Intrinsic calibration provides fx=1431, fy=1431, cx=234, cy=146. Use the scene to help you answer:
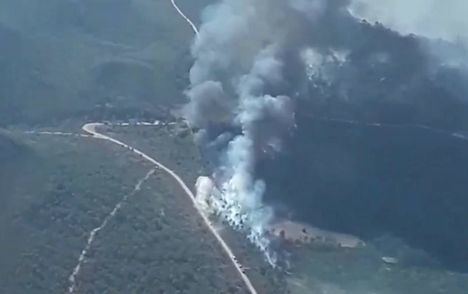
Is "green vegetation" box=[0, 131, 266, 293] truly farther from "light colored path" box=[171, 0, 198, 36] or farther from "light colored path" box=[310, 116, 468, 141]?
"light colored path" box=[171, 0, 198, 36]

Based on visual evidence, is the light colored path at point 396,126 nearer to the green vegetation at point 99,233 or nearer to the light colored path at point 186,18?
the light colored path at point 186,18

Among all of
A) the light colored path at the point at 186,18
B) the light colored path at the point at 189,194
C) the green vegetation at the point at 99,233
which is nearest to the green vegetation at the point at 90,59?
the light colored path at the point at 186,18

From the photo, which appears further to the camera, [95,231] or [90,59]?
[90,59]

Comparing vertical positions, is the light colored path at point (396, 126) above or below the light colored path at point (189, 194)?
above

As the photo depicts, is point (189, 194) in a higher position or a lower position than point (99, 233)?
higher

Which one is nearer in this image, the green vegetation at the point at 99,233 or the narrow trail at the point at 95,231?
the narrow trail at the point at 95,231

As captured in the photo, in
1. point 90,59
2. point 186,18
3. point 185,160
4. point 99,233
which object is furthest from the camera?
point 186,18

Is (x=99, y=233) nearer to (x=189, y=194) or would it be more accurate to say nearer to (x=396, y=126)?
(x=189, y=194)

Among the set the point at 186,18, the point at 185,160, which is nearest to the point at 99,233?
the point at 185,160
